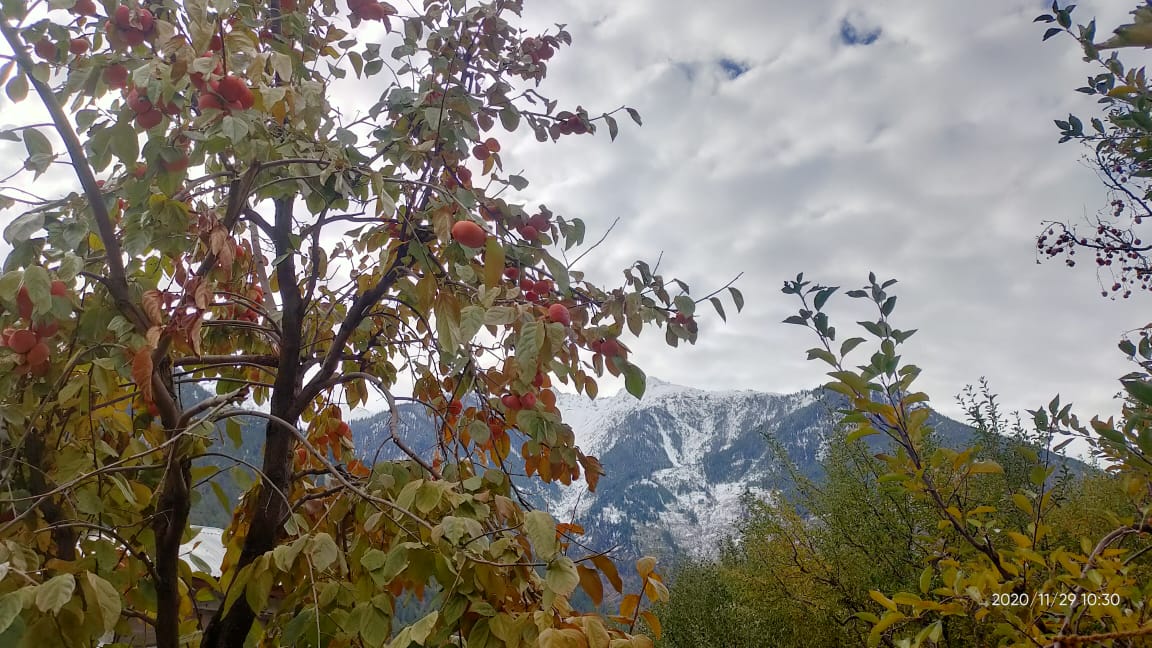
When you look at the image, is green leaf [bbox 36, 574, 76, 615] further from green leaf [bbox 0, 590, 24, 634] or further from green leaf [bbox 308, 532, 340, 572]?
green leaf [bbox 308, 532, 340, 572]

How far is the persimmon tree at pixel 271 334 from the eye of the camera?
4.89ft

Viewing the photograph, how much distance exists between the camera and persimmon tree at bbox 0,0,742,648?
4.89 ft

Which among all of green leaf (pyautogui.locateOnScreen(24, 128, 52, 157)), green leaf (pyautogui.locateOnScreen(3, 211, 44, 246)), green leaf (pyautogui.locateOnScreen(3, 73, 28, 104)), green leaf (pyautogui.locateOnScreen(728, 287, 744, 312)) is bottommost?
green leaf (pyautogui.locateOnScreen(728, 287, 744, 312))

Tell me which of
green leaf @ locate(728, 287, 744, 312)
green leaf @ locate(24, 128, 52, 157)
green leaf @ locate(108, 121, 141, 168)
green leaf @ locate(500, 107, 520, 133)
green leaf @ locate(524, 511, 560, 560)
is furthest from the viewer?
green leaf @ locate(500, 107, 520, 133)

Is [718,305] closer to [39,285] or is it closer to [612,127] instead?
[612,127]

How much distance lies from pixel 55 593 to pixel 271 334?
1.91 meters

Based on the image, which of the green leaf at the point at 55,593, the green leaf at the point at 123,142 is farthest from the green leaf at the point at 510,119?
the green leaf at the point at 55,593

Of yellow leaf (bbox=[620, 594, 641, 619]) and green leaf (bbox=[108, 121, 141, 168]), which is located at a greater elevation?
green leaf (bbox=[108, 121, 141, 168])

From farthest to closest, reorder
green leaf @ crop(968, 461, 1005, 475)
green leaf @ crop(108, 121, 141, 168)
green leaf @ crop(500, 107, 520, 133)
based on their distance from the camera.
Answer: green leaf @ crop(500, 107, 520, 133) → green leaf @ crop(968, 461, 1005, 475) → green leaf @ crop(108, 121, 141, 168)

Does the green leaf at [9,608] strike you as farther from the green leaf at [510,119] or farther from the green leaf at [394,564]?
the green leaf at [510,119]

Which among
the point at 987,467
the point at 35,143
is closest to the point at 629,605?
the point at 987,467

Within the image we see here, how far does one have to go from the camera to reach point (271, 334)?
2.92 m

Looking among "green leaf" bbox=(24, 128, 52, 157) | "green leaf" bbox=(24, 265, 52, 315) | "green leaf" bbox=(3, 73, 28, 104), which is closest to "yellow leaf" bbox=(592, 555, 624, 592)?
"green leaf" bbox=(24, 265, 52, 315)

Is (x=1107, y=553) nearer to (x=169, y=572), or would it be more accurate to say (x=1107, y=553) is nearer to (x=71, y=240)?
(x=169, y=572)
